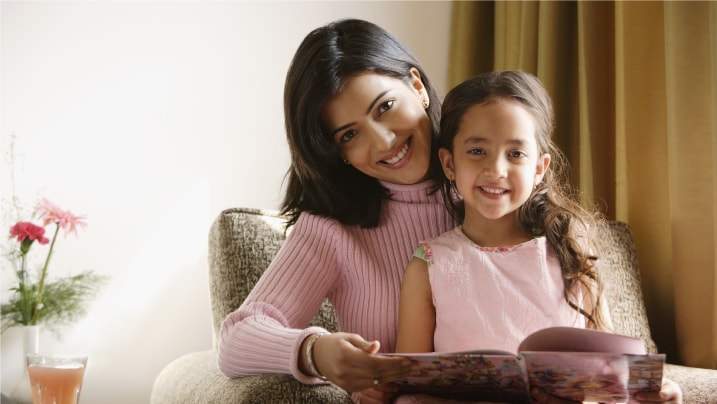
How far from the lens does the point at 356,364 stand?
1160mm

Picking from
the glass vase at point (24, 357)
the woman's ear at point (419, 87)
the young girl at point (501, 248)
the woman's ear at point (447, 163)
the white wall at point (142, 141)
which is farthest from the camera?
the white wall at point (142, 141)

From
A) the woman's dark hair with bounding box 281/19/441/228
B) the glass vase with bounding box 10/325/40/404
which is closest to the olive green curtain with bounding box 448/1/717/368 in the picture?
the woman's dark hair with bounding box 281/19/441/228

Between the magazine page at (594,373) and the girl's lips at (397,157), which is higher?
the girl's lips at (397,157)

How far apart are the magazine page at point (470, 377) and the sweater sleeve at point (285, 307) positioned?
23cm

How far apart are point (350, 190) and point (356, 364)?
560 mm

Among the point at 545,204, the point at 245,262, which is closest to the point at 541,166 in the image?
the point at 545,204

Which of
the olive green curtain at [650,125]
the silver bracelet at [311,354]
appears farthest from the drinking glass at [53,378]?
the olive green curtain at [650,125]

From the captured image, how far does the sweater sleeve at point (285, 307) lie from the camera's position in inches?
52.5

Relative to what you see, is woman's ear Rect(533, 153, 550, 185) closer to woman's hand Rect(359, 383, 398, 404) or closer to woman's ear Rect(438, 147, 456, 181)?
woman's ear Rect(438, 147, 456, 181)

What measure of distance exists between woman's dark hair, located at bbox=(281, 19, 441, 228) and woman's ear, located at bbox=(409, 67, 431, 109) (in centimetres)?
1

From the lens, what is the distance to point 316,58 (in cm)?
152

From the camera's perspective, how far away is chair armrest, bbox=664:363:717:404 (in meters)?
1.49

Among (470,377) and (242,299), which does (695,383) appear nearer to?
(470,377)

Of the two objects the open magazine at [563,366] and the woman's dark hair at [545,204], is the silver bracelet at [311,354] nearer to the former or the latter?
the open magazine at [563,366]
